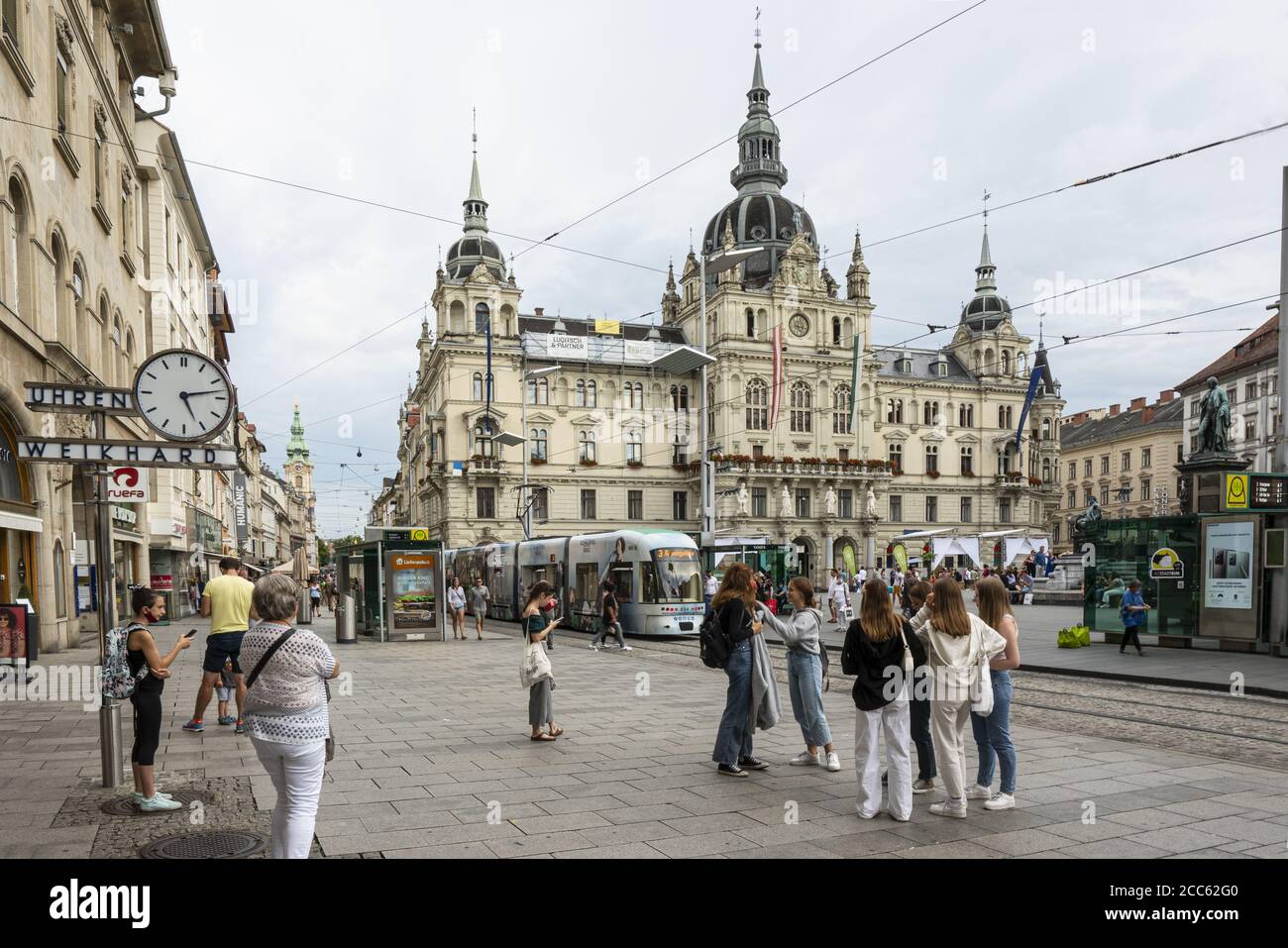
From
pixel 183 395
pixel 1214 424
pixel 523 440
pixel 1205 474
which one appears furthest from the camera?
pixel 523 440

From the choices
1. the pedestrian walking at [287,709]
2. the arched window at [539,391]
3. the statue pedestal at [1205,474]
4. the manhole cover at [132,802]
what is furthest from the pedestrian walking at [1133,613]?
the arched window at [539,391]

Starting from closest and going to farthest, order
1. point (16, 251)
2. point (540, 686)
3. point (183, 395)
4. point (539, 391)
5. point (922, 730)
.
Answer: point (922, 730), point (183, 395), point (540, 686), point (16, 251), point (539, 391)

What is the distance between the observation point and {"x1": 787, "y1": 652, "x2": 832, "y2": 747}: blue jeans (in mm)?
8336

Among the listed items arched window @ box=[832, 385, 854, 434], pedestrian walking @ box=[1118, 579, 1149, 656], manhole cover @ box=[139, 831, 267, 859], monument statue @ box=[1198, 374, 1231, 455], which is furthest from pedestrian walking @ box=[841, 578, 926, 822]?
arched window @ box=[832, 385, 854, 434]

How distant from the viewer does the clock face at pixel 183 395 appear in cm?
757

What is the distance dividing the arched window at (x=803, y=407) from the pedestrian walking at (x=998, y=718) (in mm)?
61620

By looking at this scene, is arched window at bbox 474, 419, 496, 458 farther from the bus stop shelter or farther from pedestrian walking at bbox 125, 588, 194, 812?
pedestrian walking at bbox 125, 588, 194, 812

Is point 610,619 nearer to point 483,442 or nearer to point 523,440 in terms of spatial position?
point 523,440

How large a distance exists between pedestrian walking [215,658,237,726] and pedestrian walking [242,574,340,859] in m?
5.88

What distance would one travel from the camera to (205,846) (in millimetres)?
5980

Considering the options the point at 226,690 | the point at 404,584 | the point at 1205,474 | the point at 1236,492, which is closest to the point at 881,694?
the point at 226,690

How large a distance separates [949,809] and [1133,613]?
42.9 feet

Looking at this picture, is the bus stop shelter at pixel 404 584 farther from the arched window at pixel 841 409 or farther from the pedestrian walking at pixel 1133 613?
the arched window at pixel 841 409
